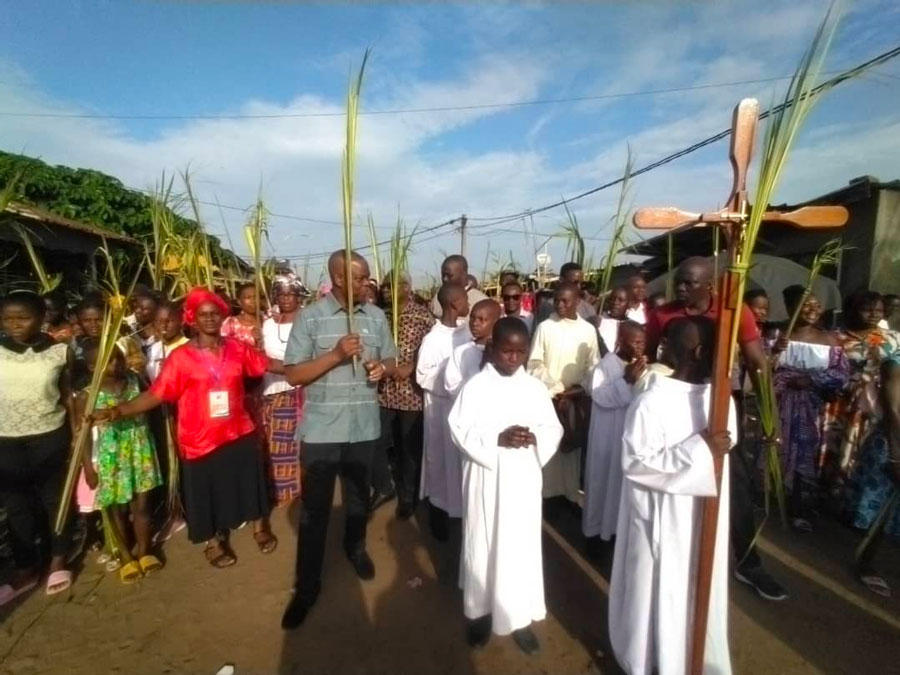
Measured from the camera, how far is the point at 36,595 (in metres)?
3.32

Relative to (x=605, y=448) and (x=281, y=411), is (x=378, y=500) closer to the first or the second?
(x=281, y=411)

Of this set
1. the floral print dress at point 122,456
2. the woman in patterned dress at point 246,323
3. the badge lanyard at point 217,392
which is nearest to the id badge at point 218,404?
the badge lanyard at point 217,392

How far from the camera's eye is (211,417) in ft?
11.0

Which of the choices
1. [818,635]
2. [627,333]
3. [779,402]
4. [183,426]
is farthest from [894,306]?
[183,426]

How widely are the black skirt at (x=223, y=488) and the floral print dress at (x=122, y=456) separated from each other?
309 millimetres

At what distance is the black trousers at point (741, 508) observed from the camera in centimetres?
308

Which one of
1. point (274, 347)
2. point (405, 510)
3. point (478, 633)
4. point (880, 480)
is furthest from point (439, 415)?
point (880, 480)

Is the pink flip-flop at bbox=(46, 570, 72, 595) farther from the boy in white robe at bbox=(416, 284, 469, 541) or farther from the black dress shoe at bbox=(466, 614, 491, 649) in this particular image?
the black dress shoe at bbox=(466, 614, 491, 649)

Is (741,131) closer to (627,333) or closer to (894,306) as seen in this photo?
(627,333)

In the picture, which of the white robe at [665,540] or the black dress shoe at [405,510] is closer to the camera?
the white robe at [665,540]

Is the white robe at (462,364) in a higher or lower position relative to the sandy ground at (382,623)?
higher

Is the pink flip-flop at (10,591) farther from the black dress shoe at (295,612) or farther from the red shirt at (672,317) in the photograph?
the red shirt at (672,317)

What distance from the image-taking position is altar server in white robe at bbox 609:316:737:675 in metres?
2.17

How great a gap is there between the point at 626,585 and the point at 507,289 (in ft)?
11.2
